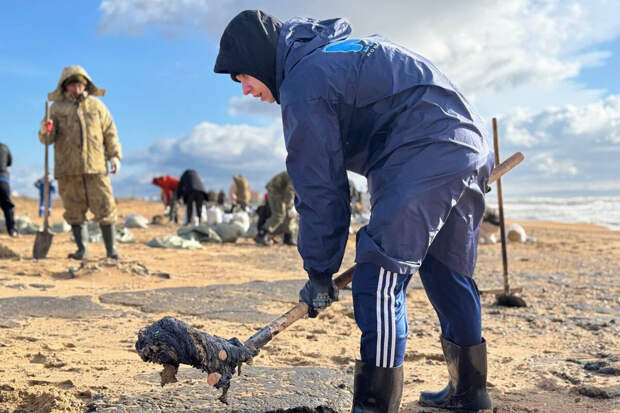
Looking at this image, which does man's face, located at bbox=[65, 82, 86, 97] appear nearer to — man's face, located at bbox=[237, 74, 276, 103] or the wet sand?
the wet sand

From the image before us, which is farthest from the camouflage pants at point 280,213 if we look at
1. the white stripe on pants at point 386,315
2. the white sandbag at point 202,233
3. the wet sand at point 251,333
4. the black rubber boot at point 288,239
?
the white stripe on pants at point 386,315

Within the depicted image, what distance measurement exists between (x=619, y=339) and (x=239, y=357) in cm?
286

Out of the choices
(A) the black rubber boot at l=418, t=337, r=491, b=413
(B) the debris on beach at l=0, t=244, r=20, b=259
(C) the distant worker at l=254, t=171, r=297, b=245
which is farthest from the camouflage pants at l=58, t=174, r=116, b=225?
(A) the black rubber boot at l=418, t=337, r=491, b=413

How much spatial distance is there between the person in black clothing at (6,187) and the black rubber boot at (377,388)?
10107 mm

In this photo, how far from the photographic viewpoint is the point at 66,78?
6.86m

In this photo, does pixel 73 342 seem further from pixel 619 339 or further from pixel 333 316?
pixel 619 339

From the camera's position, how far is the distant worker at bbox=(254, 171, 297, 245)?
34.7 feet

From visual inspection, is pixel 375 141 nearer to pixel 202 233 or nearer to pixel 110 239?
pixel 110 239

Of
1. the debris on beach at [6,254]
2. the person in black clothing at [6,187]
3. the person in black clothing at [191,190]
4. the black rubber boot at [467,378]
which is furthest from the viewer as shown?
the person in black clothing at [191,190]

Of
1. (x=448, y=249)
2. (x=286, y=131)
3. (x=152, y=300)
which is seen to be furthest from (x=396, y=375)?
(x=152, y=300)

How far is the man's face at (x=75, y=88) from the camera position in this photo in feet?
22.7

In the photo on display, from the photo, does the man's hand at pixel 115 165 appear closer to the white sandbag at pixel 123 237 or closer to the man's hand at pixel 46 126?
the man's hand at pixel 46 126

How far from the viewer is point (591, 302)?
17.6 feet

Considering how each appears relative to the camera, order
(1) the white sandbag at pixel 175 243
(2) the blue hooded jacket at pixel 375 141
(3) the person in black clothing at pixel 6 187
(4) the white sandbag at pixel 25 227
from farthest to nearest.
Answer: (4) the white sandbag at pixel 25 227 < (3) the person in black clothing at pixel 6 187 < (1) the white sandbag at pixel 175 243 < (2) the blue hooded jacket at pixel 375 141
